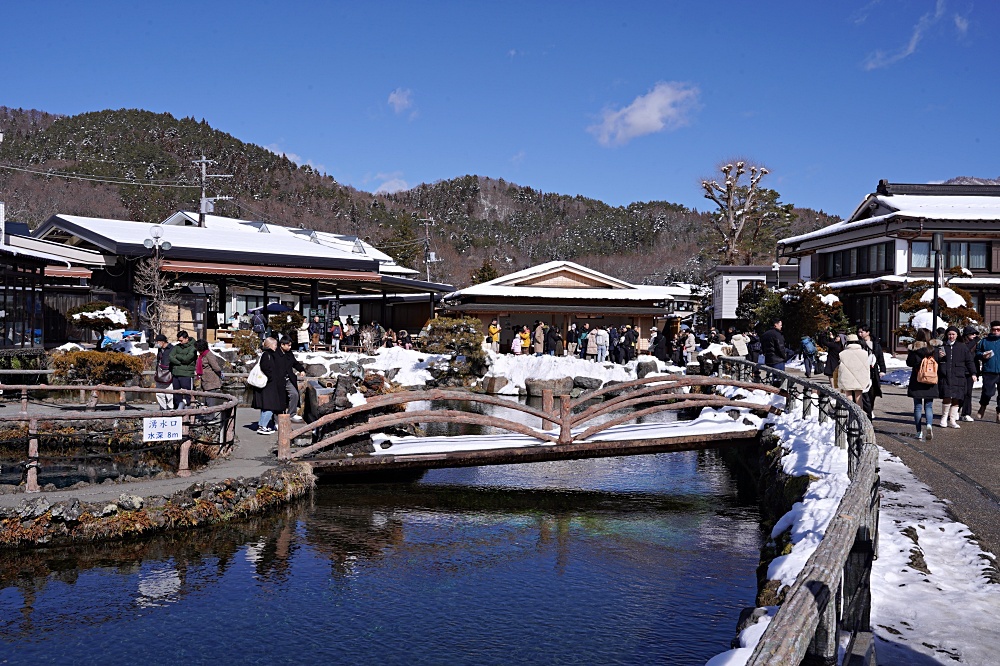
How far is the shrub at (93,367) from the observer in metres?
20.7

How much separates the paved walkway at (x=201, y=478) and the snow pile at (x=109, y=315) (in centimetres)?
1585

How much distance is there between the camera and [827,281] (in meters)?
37.1

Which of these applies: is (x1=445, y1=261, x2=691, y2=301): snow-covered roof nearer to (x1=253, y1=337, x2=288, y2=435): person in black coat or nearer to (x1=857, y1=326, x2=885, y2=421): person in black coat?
(x1=857, y1=326, x2=885, y2=421): person in black coat

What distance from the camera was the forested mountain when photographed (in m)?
82.7

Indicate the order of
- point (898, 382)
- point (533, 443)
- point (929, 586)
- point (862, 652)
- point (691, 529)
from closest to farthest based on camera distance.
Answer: point (862, 652)
point (929, 586)
point (691, 529)
point (533, 443)
point (898, 382)

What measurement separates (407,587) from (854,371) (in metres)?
7.82

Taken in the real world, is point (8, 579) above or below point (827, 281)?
below

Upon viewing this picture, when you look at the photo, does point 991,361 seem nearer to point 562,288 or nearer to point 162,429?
point 162,429

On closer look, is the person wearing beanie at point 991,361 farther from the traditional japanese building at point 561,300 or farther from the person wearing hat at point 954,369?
the traditional japanese building at point 561,300

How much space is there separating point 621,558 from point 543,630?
2.33 meters

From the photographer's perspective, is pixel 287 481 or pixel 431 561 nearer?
pixel 431 561

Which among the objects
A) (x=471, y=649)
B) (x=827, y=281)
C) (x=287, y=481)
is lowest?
(x=471, y=649)

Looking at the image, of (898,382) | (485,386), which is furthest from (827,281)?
(485,386)

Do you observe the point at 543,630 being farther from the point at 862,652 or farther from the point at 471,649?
the point at 862,652
